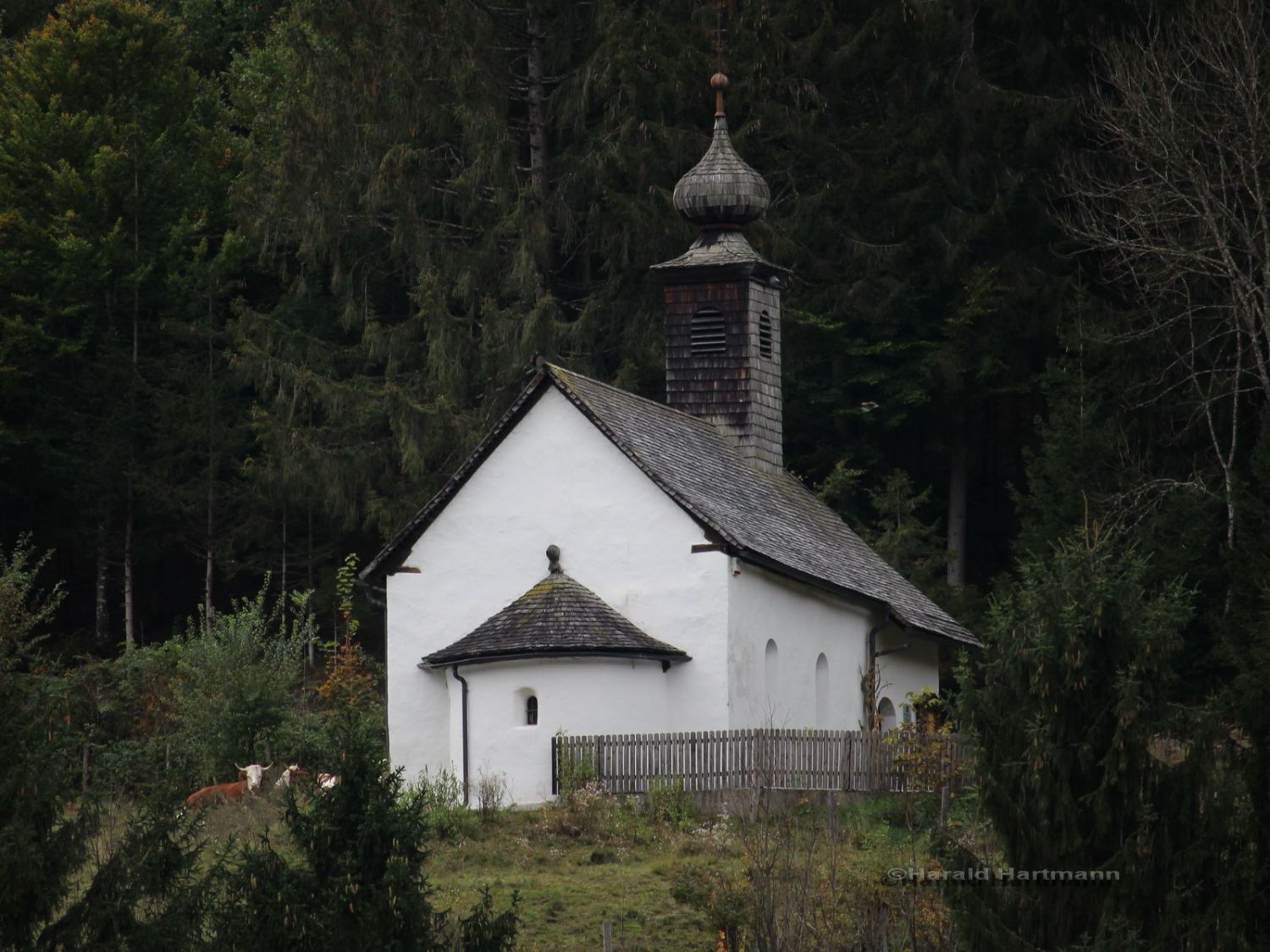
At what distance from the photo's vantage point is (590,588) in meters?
31.1

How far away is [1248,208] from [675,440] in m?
11.3

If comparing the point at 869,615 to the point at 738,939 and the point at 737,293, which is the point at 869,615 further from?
the point at 738,939

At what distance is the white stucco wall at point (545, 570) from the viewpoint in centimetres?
3048

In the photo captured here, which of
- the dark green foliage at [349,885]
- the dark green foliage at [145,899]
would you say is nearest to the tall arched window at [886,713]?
the dark green foliage at [349,885]

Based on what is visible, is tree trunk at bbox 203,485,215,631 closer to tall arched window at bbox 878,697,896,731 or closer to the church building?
the church building

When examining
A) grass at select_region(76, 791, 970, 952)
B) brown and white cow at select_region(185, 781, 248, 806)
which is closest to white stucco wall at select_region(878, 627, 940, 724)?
grass at select_region(76, 791, 970, 952)

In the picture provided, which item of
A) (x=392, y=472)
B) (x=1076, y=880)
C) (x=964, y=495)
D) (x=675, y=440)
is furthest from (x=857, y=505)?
(x=1076, y=880)

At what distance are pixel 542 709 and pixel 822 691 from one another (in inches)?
216

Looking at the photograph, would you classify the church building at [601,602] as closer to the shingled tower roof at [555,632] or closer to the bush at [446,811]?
the shingled tower roof at [555,632]

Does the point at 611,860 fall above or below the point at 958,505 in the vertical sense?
below

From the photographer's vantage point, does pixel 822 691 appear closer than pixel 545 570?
No

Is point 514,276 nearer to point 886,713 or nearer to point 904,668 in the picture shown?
point 904,668

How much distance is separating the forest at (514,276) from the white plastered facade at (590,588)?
8912mm

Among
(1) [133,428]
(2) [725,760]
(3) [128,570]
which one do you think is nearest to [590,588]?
(2) [725,760]
